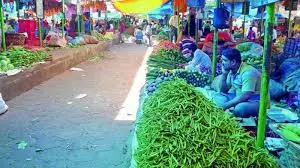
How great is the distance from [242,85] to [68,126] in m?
3.10

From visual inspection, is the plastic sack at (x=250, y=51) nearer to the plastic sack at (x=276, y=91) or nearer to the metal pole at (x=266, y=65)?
the plastic sack at (x=276, y=91)

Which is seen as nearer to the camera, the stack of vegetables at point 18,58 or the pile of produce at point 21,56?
the stack of vegetables at point 18,58

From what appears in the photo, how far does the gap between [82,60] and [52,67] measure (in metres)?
4.67

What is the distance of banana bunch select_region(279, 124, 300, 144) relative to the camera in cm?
292

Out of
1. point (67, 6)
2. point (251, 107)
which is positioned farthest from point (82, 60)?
point (251, 107)

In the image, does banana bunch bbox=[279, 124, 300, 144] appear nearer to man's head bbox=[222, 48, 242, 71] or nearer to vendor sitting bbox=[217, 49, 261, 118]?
vendor sitting bbox=[217, 49, 261, 118]

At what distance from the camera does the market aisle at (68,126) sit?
477 cm

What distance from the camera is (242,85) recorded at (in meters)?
4.48

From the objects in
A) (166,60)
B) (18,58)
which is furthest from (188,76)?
(18,58)

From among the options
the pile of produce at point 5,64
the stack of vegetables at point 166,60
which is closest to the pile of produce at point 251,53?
the stack of vegetables at point 166,60

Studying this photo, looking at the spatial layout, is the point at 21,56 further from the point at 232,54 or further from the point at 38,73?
the point at 232,54

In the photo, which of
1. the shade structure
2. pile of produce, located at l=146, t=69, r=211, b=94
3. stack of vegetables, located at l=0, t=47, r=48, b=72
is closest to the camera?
pile of produce, located at l=146, t=69, r=211, b=94

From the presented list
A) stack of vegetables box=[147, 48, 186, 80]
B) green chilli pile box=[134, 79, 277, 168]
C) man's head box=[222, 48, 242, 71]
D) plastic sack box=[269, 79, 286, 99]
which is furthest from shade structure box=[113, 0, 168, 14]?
green chilli pile box=[134, 79, 277, 168]

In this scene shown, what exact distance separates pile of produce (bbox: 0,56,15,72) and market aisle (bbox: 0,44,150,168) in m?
0.82
